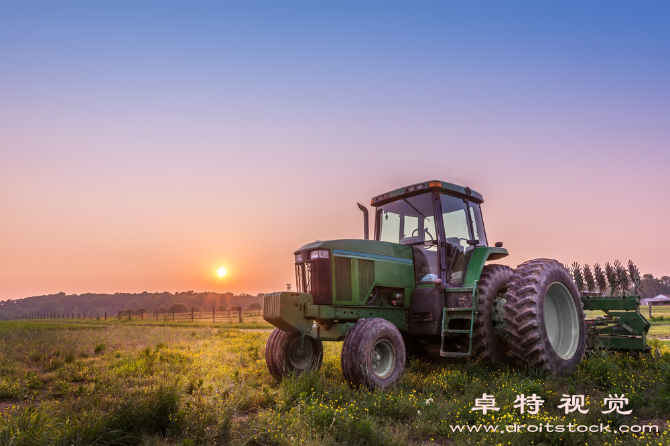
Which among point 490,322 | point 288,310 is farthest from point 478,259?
point 288,310

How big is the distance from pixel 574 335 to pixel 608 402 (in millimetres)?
2562

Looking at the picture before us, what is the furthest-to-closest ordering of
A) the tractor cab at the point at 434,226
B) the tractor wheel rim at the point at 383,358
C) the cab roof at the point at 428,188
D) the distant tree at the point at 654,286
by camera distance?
1. the distant tree at the point at 654,286
2. the cab roof at the point at 428,188
3. the tractor cab at the point at 434,226
4. the tractor wheel rim at the point at 383,358

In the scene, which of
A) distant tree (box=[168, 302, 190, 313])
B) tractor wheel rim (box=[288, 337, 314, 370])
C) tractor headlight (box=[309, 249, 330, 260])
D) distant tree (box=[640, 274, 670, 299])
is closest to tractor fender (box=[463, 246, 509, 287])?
tractor headlight (box=[309, 249, 330, 260])

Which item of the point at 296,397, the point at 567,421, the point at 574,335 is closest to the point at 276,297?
the point at 296,397

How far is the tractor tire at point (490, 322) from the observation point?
23.3 ft

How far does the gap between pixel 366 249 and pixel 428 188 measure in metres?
1.70

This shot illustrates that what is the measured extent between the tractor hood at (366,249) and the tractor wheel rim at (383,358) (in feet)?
4.80

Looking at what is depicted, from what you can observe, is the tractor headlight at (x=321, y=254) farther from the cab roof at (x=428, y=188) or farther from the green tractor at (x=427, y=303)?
the cab roof at (x=428, y=188)

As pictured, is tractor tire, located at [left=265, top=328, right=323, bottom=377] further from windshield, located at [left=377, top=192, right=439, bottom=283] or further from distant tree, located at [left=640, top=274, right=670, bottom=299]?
distant tree, located at [left=640, top=274, right=670, bottom=299]

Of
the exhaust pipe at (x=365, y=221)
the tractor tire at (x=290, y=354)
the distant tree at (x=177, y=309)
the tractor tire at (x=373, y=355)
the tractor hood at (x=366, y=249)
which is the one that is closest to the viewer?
the tractor tire at (x=373, y=355)

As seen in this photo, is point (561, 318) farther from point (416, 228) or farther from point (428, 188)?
point (428, 188)

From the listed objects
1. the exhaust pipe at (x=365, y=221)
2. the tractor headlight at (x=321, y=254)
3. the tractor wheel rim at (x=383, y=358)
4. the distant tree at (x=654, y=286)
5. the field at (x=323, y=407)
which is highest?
the exhaust pipe at (x=365, y=221)

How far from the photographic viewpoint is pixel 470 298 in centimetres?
715

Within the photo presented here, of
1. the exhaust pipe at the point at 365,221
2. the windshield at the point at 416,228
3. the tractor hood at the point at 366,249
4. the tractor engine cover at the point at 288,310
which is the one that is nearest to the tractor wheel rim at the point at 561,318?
the windshield at the point at 416,228
